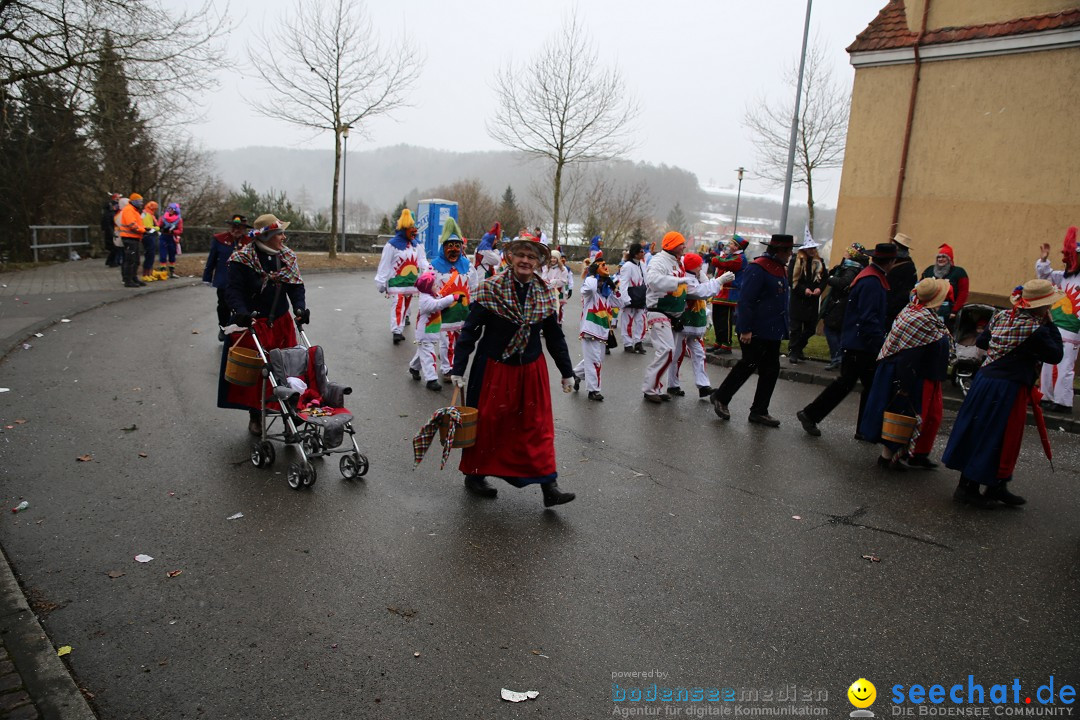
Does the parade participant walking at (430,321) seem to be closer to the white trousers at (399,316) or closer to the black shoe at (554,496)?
the white trousers at (399,316)

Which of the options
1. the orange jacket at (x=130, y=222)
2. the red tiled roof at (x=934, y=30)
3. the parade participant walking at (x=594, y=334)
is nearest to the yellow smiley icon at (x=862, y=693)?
the parade participant walking at (x=594, y=334)

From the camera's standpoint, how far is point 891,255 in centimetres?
774

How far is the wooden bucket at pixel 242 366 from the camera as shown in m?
6.50

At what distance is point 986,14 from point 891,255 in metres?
8.81

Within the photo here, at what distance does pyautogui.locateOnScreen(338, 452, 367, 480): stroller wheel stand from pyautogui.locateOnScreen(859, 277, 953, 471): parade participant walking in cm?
462

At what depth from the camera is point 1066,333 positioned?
379 inches

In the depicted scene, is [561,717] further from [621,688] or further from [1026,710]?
[1026,710]

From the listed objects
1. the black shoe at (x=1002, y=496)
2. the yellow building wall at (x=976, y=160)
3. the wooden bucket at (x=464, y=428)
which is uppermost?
the yellow building wall at (x=976, y=160)

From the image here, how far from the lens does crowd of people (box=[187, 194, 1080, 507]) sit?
5672 millimetres

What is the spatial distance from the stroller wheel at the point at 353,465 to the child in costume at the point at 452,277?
11.3 ft

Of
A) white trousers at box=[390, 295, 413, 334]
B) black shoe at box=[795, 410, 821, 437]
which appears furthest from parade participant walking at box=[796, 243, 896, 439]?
white trousers at box=[390, 295, 413, 334]

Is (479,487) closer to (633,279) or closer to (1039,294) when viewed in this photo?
(1039,294)

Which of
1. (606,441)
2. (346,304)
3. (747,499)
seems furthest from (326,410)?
(346,304)

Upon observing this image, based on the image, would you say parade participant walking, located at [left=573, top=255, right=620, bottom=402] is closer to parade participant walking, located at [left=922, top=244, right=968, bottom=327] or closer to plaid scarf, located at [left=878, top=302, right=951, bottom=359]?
plaid scarf, located at [left=878, top=302, right=951, bottom=359]
